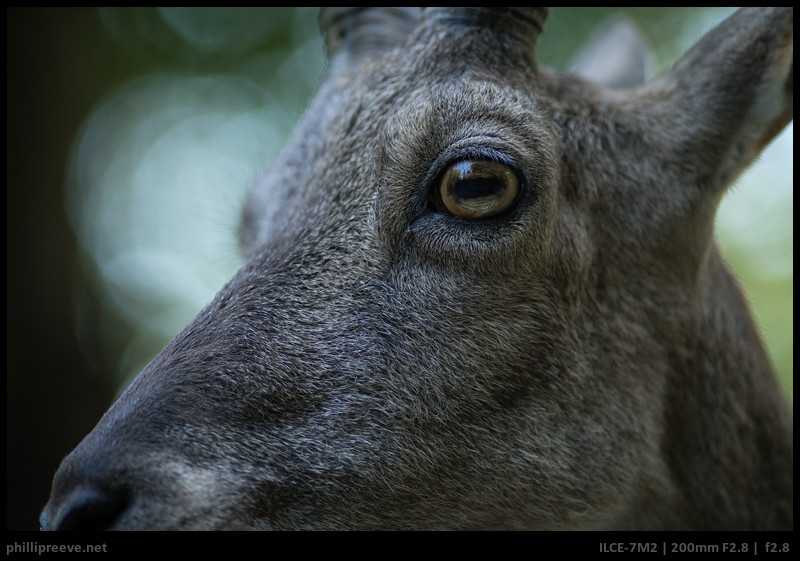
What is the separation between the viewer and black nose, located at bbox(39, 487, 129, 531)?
2578 mm

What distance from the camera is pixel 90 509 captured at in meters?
2.58

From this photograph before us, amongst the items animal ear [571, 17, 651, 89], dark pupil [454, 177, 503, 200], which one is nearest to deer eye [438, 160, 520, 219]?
dark pupil [454, 177, 503, 200]

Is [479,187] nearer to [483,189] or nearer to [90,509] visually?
[483,189]

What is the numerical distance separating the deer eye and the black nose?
→ 6.25 ft

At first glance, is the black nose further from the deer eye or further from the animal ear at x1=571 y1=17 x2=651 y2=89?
the animal ear at x1=571 y1=17 x2=651 y2=89

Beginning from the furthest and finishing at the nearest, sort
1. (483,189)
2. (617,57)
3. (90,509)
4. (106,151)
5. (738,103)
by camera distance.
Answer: (106,151) < (617,57) < (738,103) < (483,189) < (90,509)

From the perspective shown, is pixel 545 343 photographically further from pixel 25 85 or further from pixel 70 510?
pixel 25 85

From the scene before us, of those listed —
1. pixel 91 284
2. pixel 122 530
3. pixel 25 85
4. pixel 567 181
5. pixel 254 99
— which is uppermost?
pixel 254 99

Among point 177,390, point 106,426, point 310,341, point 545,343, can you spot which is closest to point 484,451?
point 545,343

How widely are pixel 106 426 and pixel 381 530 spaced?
129 centimetres

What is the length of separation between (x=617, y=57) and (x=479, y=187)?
352 centimetres

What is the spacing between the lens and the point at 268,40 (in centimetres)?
1406

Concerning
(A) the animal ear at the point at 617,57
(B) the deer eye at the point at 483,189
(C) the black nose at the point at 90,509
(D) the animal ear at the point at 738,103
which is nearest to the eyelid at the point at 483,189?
(B) the deer eye at the point at 483,189

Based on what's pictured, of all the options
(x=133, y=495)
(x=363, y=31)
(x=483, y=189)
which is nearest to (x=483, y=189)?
(x=483, y=189)
